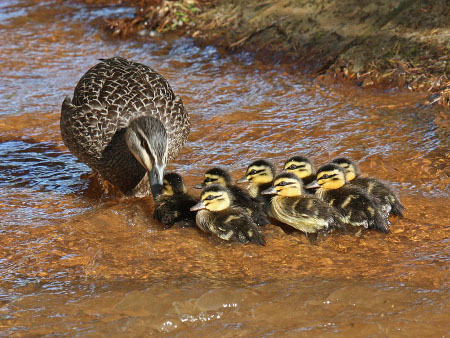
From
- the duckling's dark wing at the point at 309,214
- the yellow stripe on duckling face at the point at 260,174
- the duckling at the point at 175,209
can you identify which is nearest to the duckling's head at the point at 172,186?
the duckling at the point at 175,209

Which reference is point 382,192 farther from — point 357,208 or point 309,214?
point 309,214

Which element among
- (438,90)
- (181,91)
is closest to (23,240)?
(181,91)

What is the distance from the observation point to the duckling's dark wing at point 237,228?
4.31m

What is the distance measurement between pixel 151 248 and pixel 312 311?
1.31 m

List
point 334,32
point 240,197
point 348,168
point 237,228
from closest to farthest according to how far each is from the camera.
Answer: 1. point 237,228
2. point 240,197
3. point 348,168
4. point 334,32

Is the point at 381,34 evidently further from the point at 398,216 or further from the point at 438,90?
the point at 398,216

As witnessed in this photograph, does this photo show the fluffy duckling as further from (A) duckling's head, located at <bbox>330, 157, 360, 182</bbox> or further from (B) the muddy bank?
(B) the muddy bank

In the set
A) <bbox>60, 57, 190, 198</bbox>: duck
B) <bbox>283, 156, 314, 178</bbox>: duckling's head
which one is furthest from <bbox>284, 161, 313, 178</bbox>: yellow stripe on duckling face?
<bbox>60, 57, 190, 198</bbox>: duck

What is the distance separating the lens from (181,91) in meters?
7.72

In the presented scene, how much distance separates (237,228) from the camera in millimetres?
4348

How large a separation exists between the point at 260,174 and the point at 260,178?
33 millimetres

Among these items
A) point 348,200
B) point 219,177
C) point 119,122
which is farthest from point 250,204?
point 119,122

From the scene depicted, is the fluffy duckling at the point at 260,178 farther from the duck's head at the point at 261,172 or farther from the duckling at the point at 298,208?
the duckling at the point at 298,208

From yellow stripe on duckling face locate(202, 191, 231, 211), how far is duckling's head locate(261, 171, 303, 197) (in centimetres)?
32
